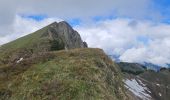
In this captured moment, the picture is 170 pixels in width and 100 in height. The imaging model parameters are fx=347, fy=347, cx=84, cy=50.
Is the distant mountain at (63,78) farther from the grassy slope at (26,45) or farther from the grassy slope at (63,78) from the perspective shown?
the grassy slope at (26,45)

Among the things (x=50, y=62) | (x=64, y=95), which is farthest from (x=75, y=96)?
(x=50, y=62)

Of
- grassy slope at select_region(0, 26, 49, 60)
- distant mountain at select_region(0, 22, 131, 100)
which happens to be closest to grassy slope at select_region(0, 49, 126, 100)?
distant mountain at select_region(0, 22, 131, 100)

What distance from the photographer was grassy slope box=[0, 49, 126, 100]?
30172 millimetres

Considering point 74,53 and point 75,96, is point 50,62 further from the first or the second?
point 75,96

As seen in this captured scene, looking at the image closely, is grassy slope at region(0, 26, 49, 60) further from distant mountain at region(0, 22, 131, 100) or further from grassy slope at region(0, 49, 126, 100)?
grassy slope at region(0, 49, 126, 100)

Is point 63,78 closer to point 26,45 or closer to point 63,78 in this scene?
point 63,78

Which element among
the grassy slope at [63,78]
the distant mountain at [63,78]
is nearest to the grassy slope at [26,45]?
the distant mountain at [63,78]

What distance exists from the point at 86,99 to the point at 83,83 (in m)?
2.14

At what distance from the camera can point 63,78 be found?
31859mm

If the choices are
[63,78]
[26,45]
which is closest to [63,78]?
[63,78]

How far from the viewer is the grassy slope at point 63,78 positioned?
99.0 feet

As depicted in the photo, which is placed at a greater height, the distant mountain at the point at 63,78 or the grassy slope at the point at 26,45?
the grassy slope at the point at 26,45

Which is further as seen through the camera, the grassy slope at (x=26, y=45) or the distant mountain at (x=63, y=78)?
the grassy slope at (x=26, y=45)

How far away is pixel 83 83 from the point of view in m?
31.0
